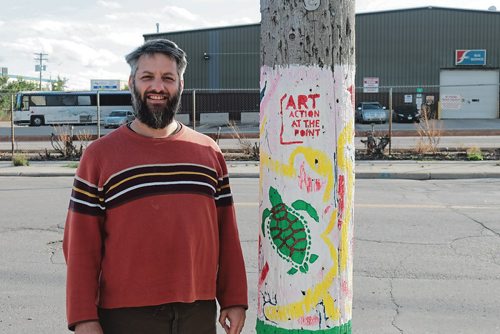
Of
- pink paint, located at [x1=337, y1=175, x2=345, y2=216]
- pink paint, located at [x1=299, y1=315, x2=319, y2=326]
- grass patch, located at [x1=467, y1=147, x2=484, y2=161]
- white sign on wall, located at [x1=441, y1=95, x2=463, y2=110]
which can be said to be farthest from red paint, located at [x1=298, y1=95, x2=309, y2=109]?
white sign on wall, located at [x1=441, y1=95, x2=463, y2=110]

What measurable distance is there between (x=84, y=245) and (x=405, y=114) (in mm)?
42022

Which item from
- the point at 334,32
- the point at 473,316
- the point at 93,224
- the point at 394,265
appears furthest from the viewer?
the point at 394,265

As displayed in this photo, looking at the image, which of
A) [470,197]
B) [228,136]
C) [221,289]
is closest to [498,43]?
[228,136]

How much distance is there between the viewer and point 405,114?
139ft

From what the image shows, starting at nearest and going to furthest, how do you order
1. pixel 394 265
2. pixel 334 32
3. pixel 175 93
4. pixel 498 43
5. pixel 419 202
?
pixel 334 32
pixel 175 93
pixel 394 265
pixel 419 202
pixel 498 43

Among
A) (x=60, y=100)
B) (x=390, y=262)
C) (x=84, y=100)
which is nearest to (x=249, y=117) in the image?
(x=84, y=100)

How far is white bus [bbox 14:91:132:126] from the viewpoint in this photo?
4375cm

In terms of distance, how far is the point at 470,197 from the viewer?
10766 millimetres

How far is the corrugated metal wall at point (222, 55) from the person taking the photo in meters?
47.2

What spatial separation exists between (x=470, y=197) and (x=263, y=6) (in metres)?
9.57

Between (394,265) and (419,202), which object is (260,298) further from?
(419,202)

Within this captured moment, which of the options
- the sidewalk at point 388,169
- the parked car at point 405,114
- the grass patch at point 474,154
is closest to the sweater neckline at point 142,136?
the sidewalk at point 388,169

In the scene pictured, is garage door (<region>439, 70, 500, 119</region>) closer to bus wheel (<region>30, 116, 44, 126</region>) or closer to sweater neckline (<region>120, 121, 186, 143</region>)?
bus wheel (<region>30, 116, 44, 126</region>)

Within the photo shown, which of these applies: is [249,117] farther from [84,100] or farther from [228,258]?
[228,258]
